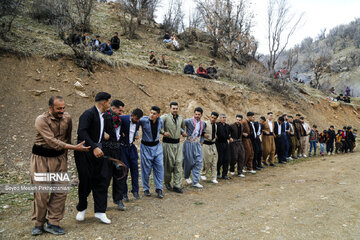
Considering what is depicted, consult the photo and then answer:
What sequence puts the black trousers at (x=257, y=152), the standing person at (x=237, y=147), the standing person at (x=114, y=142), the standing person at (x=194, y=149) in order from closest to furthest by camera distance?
the standing person at (x=114, y=142) → the standing person at (x=194, y=149) → the standing person at (x=237, y=147) → the black trousers at (x=257, y=152)

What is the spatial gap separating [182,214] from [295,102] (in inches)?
640

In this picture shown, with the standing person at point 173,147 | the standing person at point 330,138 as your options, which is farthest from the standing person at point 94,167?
the standing person at point 330,138

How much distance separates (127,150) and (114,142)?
802 mm

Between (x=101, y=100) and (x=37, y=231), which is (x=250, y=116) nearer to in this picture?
(x=101, y=100)

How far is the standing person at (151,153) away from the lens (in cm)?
530

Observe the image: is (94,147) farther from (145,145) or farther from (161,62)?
(161,62)

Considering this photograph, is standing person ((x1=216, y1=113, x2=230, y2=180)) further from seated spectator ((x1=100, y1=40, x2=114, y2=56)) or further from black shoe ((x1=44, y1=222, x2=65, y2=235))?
seated spectator ((x1=100, y1=40, x2=114, y2=56))

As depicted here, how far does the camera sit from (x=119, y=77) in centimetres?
1169

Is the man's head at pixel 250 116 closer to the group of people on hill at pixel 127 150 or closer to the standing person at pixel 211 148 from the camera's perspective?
the group of people on hill at pixel 127 150

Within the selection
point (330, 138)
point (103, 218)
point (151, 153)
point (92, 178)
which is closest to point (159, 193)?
point (151, 153)

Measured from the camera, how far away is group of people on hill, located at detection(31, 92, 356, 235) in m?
3.38

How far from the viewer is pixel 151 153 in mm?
5332

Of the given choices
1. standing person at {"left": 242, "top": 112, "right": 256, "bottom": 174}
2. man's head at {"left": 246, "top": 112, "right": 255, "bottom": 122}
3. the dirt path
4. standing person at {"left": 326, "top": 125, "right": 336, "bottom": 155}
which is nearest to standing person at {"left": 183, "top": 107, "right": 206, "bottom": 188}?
the dirt path

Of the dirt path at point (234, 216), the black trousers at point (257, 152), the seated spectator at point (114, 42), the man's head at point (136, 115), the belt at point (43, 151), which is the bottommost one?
the dirt path at point (234, 216)
